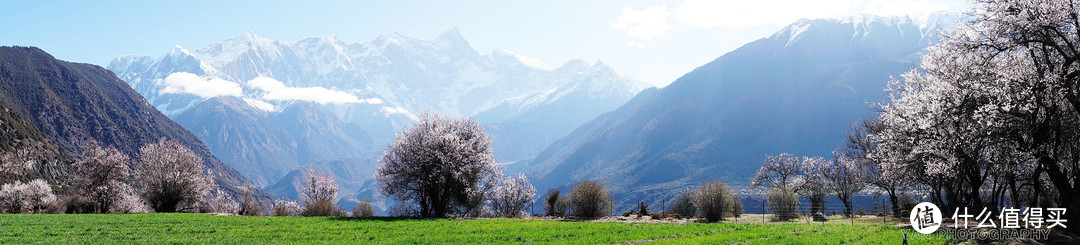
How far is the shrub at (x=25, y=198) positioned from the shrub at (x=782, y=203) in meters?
88.1

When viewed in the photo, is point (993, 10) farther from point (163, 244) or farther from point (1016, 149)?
point (163, 244)

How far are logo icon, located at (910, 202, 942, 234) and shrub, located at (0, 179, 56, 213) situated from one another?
90774 millimetres

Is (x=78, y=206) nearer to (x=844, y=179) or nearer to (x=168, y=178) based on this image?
(x=168, y=178)

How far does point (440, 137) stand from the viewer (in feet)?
157

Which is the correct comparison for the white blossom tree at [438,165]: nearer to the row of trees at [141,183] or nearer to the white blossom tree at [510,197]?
the row of trees at [141,183]

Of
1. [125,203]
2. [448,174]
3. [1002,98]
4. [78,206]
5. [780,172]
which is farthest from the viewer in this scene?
[780,172]

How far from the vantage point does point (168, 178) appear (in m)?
63.4

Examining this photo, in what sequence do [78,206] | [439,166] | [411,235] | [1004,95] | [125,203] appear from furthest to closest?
[125,203]
[78,206]
[439,166]
[411,235]
[1004,95]

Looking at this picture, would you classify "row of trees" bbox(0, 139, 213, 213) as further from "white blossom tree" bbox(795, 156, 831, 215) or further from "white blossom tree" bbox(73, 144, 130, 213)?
"white blossom tree" bbox(795, 156, 831, 215)

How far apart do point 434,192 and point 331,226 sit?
60.0 feet

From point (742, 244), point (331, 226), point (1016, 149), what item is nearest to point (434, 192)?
point (331, 226)

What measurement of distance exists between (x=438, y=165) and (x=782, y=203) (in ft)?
Answer: 125

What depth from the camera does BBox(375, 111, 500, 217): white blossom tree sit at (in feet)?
159

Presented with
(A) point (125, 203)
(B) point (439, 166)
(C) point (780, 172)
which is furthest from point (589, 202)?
(A) point (125, 203)
